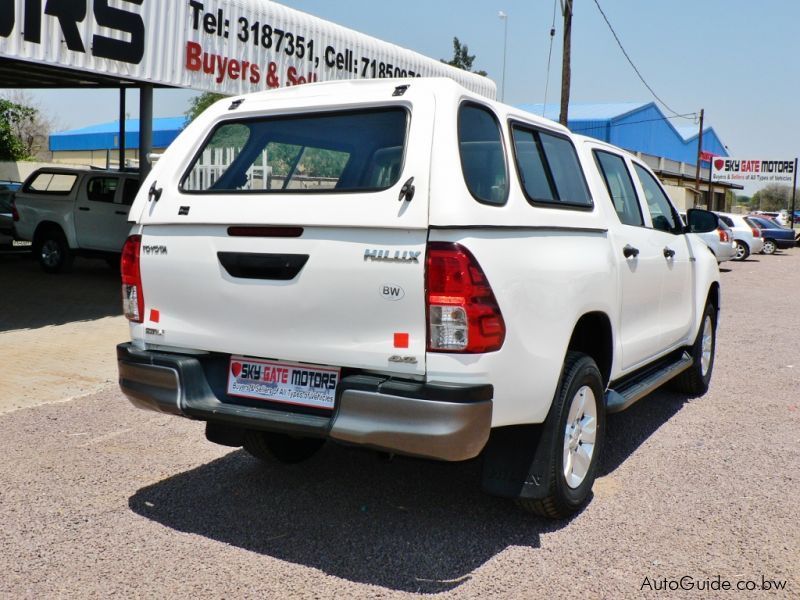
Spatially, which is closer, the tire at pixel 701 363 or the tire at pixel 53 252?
the tire at pixel 701 363

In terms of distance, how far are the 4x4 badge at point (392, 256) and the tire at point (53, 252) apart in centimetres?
1335

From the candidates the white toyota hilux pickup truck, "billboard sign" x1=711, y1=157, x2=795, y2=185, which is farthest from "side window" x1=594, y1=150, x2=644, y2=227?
"billboard sign" x1=711, y1=157, x2=795, y2=185

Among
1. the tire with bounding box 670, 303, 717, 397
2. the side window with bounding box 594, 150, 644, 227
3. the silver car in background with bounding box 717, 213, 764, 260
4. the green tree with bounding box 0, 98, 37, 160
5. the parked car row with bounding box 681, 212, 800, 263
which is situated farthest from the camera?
the green tree with bounding box 0, 98, 37, 160

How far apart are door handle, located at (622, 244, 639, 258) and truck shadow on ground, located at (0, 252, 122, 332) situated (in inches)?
298

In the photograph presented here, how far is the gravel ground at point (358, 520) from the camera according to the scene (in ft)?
11.9

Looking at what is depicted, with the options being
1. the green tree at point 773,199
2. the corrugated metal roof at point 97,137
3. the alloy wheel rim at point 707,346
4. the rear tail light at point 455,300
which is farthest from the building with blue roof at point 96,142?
the green tree at point 773,199

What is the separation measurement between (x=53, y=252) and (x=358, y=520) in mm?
13088

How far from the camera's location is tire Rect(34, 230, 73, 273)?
15609mm

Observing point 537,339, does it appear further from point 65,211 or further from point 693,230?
point 65,211

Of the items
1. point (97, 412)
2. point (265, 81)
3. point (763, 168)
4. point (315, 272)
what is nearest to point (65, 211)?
point (265, 81)

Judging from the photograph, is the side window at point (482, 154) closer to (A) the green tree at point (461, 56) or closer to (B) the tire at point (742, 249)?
(B) the tire at point (742, 249)

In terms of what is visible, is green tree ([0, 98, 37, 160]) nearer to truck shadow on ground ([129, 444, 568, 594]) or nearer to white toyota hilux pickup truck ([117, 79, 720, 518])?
truck shadow on ground ([129, 444, 568, 594])

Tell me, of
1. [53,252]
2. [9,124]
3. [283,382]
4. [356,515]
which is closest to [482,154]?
[283,382]

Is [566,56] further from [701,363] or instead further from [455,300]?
[455,300]
